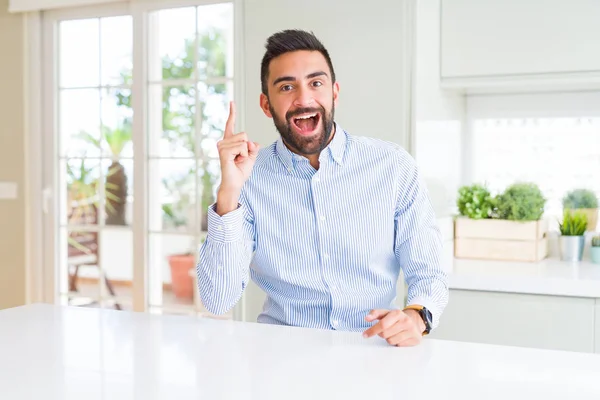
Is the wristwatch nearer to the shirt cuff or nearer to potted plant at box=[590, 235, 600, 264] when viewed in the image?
the shirt cuff

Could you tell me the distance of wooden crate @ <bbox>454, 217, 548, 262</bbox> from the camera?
3.00 m

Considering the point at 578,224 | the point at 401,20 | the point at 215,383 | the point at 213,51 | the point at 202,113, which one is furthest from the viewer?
the point at 213,51

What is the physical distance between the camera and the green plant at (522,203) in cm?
298

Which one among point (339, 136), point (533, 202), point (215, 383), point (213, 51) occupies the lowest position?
point (215, 383)

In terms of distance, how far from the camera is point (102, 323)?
171 cm

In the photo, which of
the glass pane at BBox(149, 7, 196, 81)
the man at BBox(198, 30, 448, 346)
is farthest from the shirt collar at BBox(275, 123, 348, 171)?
the glass pane at BBox(149, 7, 196, 81)

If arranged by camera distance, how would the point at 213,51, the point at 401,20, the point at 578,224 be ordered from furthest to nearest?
the point at 213,51
the point at 578,224
the point at 401,20

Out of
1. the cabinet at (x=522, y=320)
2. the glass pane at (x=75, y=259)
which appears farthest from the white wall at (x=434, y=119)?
the glass pane at (x=75, y=259)

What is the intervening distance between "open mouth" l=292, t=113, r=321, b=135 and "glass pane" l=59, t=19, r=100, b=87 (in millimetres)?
2441

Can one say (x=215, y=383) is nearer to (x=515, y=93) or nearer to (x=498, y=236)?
(x=498, y=236)

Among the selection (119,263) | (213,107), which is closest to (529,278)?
(213,107)

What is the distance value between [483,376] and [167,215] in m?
4.94

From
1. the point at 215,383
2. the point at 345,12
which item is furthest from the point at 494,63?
the point at 215,383

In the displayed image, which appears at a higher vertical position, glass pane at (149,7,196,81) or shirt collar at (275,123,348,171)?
glass pane at (149,7,196,81)
